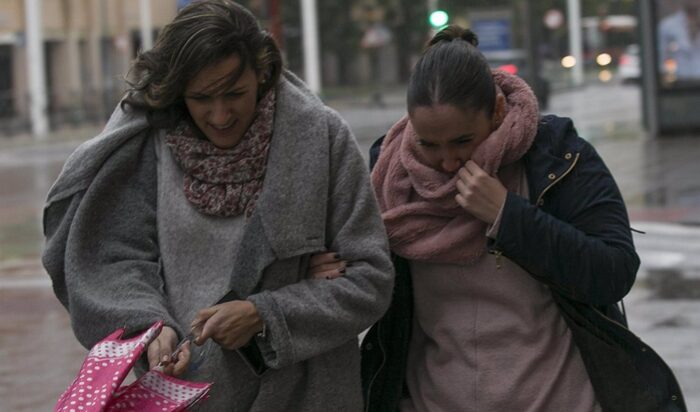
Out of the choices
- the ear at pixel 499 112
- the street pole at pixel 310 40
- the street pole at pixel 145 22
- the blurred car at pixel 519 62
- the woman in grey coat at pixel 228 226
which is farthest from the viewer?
the street pole at pixel 145 22

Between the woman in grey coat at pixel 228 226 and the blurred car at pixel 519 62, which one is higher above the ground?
the woman in grey coat at pixel 228 226

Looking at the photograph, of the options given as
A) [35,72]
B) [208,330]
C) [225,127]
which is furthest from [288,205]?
[35,72]

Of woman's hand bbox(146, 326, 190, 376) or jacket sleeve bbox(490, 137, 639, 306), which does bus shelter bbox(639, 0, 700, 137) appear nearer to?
jacket sleeve bbox(490, 137, 639, 306)

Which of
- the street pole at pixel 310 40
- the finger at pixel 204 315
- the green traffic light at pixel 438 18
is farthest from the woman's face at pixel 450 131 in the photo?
the street pole at pixel 310 40

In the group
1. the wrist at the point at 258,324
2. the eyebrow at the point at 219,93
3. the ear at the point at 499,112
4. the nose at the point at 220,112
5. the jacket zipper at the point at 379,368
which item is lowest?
the jacket zipper at the point at 379,368

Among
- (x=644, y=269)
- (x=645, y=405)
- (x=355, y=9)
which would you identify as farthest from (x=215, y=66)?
(x=355, y=9)

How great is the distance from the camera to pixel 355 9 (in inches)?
1160

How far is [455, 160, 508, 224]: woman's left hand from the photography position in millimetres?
2828

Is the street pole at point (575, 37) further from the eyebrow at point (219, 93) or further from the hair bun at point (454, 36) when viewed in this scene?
the eyebrow at point (219, 93)

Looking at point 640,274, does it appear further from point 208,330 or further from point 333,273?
point 208,330

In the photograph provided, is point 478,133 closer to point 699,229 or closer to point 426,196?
point 426,196

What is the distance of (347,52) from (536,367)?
94.0ft

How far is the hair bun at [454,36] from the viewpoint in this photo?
3.00 metres

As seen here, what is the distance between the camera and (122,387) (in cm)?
264
